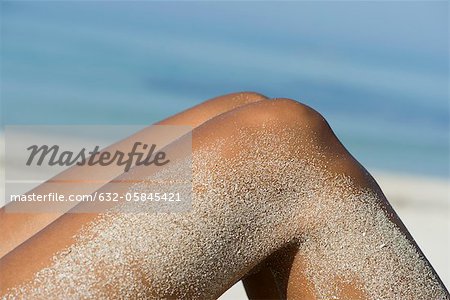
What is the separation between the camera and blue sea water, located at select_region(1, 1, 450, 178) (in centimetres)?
500

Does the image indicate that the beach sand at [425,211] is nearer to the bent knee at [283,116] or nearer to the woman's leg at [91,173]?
the woman's leg at [91,173]

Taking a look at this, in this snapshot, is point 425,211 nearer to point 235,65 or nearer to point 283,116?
point 283,116

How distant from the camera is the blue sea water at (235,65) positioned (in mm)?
4996

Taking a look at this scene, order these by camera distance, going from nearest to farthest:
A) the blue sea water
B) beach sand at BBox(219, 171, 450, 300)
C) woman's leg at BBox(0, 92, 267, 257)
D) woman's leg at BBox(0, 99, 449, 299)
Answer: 1. woman's leg at BBox(0, 99, 449, 299)
2. woman's leg at BBox(0, 92, 267, 257)
3. beach sand at BBox(219, 171, 450, 300)
4. the blue sea water

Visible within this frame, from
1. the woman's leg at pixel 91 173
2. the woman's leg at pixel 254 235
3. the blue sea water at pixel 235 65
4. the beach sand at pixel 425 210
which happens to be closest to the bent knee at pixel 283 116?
the woman's leg at pixel 254 235

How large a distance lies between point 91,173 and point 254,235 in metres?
0.41

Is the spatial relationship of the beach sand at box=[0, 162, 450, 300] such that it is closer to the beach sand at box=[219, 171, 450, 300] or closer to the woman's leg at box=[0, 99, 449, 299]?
the beach sand at box=[219, 171, 450, 300]

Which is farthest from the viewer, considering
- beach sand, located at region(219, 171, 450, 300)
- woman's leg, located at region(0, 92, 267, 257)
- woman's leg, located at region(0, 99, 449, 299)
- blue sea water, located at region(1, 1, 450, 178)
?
blue sea water, located at region(1, 1, 450, 178)

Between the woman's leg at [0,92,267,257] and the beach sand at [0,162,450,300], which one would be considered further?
the beach sand at [0,162,450,300]

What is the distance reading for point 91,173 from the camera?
122cm

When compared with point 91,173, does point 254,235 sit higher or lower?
lower

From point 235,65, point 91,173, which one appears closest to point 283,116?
point 91,173

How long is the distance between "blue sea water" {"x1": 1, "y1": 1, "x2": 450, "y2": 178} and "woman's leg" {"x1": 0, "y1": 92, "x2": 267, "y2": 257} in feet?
10.4

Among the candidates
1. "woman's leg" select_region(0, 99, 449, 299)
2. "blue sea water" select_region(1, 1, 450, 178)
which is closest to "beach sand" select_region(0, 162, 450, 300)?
"blue sea water" select_region(1, 1, 450, 178)
